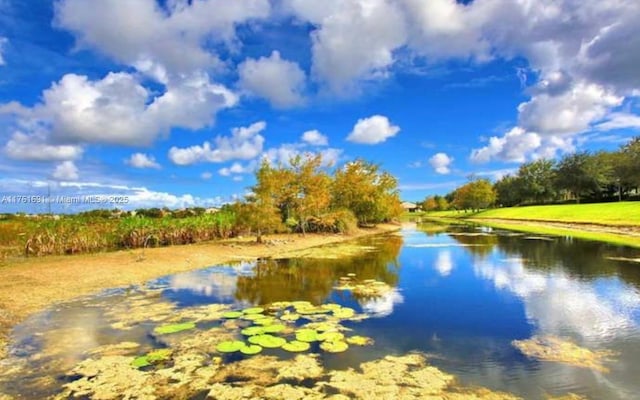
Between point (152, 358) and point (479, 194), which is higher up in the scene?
point (479, 194)

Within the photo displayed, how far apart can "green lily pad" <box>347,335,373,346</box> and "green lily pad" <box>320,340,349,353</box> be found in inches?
8.5

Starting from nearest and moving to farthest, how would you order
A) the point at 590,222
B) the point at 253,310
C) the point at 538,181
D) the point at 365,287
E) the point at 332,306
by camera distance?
the point at 253,310 → the point at 332,306 → the point at 365,287 → the point at 590,222 → the point at 538,181

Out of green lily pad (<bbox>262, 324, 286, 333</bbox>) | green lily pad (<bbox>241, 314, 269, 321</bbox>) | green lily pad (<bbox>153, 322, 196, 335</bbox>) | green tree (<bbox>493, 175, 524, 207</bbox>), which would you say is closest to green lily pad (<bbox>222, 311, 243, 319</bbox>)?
green lily pad (<bbox>241, 314, 269, 321</bbox>)

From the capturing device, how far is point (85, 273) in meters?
17.3

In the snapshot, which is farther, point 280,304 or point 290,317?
point 280,304

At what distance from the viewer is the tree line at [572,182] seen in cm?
7398

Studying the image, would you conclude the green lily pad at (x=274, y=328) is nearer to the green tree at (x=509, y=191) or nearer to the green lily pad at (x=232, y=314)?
the green lily pad at (x=232, y=314)

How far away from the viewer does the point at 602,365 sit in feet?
24.4

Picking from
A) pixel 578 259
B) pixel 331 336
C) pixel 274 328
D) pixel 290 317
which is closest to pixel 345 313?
pixel 290 317

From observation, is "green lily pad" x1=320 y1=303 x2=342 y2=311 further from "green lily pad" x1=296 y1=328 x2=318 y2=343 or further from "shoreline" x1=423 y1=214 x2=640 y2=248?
"shoreline" x1=423 y1=214 x2=640 y2=248

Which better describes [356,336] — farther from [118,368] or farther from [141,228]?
[141,228]

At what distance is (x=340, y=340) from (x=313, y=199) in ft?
97.8

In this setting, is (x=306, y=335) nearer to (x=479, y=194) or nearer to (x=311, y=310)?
(x=311, y=310)

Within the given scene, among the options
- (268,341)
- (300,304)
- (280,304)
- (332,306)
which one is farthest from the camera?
(280,304)
